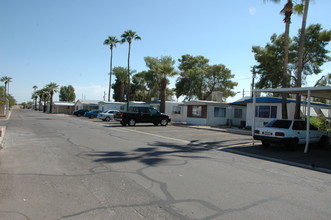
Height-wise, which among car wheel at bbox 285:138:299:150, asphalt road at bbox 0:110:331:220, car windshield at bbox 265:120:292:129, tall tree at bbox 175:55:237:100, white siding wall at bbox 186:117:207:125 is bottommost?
asphalt road at bbox 0:110:331:220

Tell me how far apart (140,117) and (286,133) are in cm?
1528

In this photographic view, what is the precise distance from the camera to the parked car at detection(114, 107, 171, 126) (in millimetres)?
24344

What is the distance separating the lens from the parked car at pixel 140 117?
24.3 meters

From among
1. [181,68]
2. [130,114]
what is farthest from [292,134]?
[181,68]

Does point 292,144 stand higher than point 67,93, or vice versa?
point 67,93

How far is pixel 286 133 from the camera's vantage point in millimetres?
11750

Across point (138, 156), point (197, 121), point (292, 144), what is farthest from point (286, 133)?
point (197, 121)

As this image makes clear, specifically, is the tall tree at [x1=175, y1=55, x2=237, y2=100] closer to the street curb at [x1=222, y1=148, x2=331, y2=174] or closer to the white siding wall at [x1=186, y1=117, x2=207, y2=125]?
the white siding wall at [x1=186, y1=117, x2=207, y2=125]

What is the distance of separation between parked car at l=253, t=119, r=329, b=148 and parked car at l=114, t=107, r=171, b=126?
13.7 meters

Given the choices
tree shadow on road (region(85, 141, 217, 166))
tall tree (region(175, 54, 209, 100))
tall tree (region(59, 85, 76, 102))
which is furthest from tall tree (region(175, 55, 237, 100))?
tall tree (region(59, 85, 76, 102))

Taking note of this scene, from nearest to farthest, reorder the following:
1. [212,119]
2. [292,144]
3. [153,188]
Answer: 1. [153,188]
2. [292,144]
3. [212,119]

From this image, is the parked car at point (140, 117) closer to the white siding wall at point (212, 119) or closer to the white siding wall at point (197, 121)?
the white siding wall at point (197, 121)

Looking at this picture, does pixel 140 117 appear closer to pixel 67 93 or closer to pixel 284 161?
pixel 284 161

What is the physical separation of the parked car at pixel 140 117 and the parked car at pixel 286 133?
13745 mm
